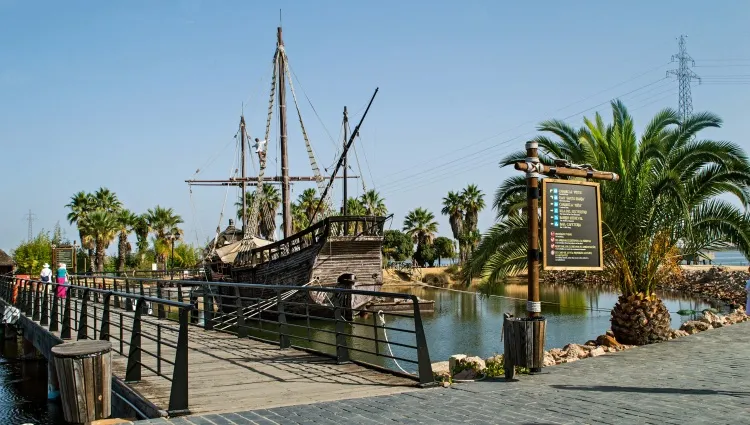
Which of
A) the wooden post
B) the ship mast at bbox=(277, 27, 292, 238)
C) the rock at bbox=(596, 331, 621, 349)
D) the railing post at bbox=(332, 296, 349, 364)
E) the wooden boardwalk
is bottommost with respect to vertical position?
the rock at bbox=(596, 331, 621, 349)

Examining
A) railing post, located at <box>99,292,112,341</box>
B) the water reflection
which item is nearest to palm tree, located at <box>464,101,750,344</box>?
railing post, located at <box>99,292,112,341</box>

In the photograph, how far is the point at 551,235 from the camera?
1105 cm

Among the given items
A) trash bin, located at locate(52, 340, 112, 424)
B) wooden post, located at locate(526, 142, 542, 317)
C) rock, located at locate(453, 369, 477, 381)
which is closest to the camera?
trash bin, located at locate(52, 340, 112, 424)

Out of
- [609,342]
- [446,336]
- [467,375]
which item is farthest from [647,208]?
[446,336]

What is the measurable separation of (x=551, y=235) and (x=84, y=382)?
24.1ft

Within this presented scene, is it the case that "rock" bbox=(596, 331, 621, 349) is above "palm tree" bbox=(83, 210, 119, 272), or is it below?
below

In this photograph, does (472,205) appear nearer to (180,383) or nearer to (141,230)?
(141,230)

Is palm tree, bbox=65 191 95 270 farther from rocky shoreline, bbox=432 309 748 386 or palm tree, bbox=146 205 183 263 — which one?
rocky shoreline, bbox=432 309 748 386

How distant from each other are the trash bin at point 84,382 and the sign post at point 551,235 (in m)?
5.40

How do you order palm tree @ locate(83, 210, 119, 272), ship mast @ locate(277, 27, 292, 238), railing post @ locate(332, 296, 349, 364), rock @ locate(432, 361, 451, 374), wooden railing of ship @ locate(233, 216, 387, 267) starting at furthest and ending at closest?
1. palm tree @ locate(83, 210, 119, 272)
2. ship mast @ locate(277, 27, 292, 238)
3. wooden railing of ship @ locate(233, 216, 387, 267)
4. rock @ locate(432, 361, 451, 374)
5. railing post @ locate(332, 296, 349, 364)

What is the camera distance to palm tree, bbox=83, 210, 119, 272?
211 feet

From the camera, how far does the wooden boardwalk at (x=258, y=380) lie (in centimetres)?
757

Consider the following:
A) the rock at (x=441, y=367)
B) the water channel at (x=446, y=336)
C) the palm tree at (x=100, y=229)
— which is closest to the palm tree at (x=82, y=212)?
the palm tree at (x=100, y=229)

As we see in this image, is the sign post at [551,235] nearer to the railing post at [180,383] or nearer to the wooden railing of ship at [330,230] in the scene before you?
the railing post at [180,383]
